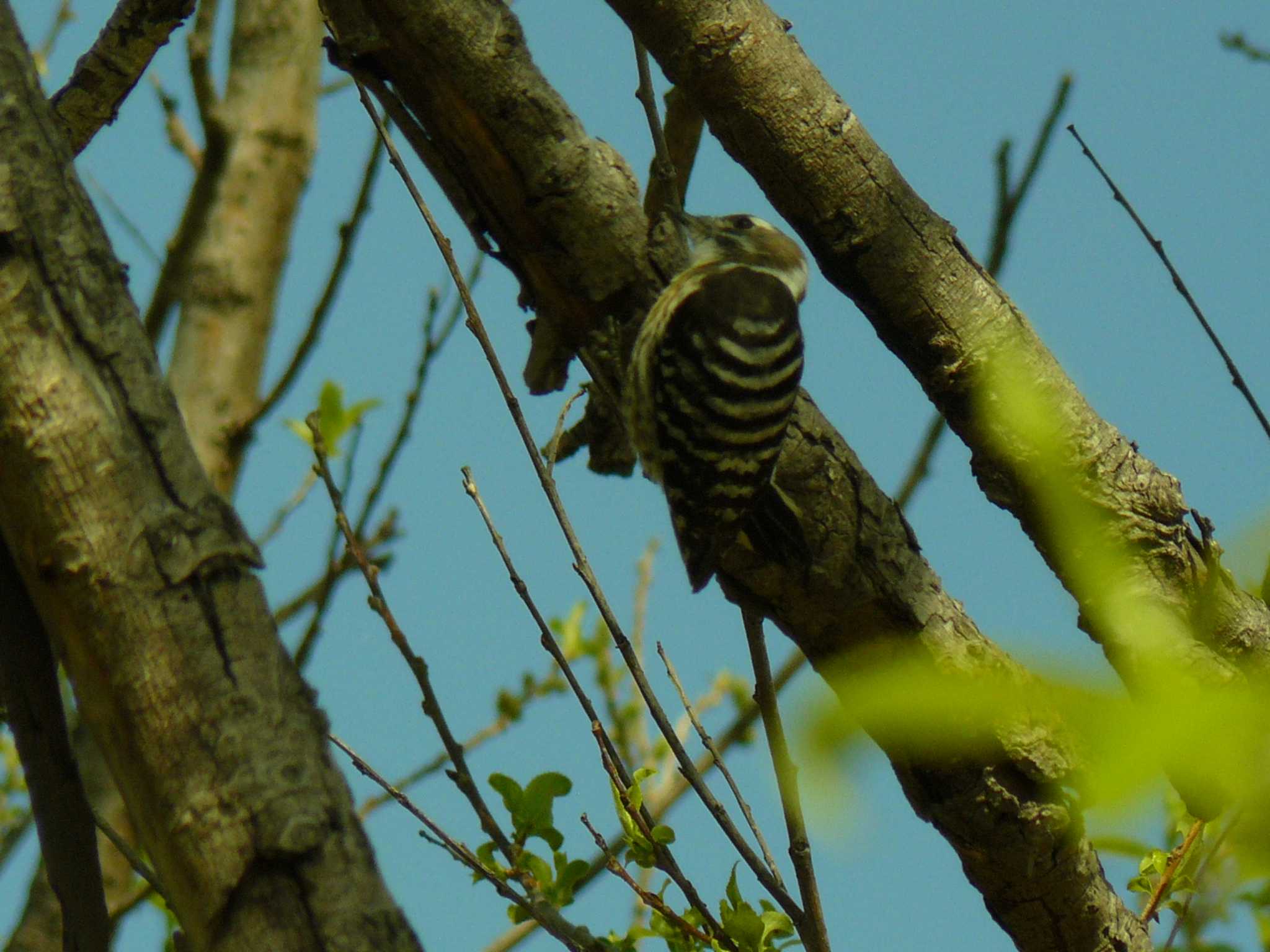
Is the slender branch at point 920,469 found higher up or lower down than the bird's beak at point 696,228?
lower down

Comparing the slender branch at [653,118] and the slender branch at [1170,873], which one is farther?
the slender branch at [653,118]

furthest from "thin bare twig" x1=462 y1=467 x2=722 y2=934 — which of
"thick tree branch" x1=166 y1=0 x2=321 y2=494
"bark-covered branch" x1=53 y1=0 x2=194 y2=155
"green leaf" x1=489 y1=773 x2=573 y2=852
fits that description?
"thick tree branch" x1=166 y1=0 x2=321 y2=494

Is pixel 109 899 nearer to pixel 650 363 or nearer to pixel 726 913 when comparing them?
pixel 650 363

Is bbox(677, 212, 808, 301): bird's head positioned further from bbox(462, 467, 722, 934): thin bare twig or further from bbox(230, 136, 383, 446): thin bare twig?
bbox(462, 467, 722, 934): thin bare twig

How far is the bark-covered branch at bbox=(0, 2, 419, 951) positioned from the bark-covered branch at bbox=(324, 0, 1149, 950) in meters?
1.67

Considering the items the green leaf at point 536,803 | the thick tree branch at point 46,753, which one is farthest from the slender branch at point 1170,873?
the thick tree branch at point 46,753

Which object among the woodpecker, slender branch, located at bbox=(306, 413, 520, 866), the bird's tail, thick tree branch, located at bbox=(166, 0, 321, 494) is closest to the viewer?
slender branch, located at bbox=(306, 413, 520, 866)

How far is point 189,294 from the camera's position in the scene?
18.4 feet

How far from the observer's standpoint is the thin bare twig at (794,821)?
2.32 metres

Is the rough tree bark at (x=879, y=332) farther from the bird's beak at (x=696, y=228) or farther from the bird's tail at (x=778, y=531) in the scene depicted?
the bird's beak at (x=696, y=228)

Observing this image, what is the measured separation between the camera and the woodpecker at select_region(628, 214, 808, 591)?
3695 millimetres

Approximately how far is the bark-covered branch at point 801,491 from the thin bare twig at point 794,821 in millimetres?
462

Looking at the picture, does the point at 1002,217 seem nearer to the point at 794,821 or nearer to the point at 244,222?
the point at 794,821

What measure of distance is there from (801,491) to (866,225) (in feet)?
2.09
